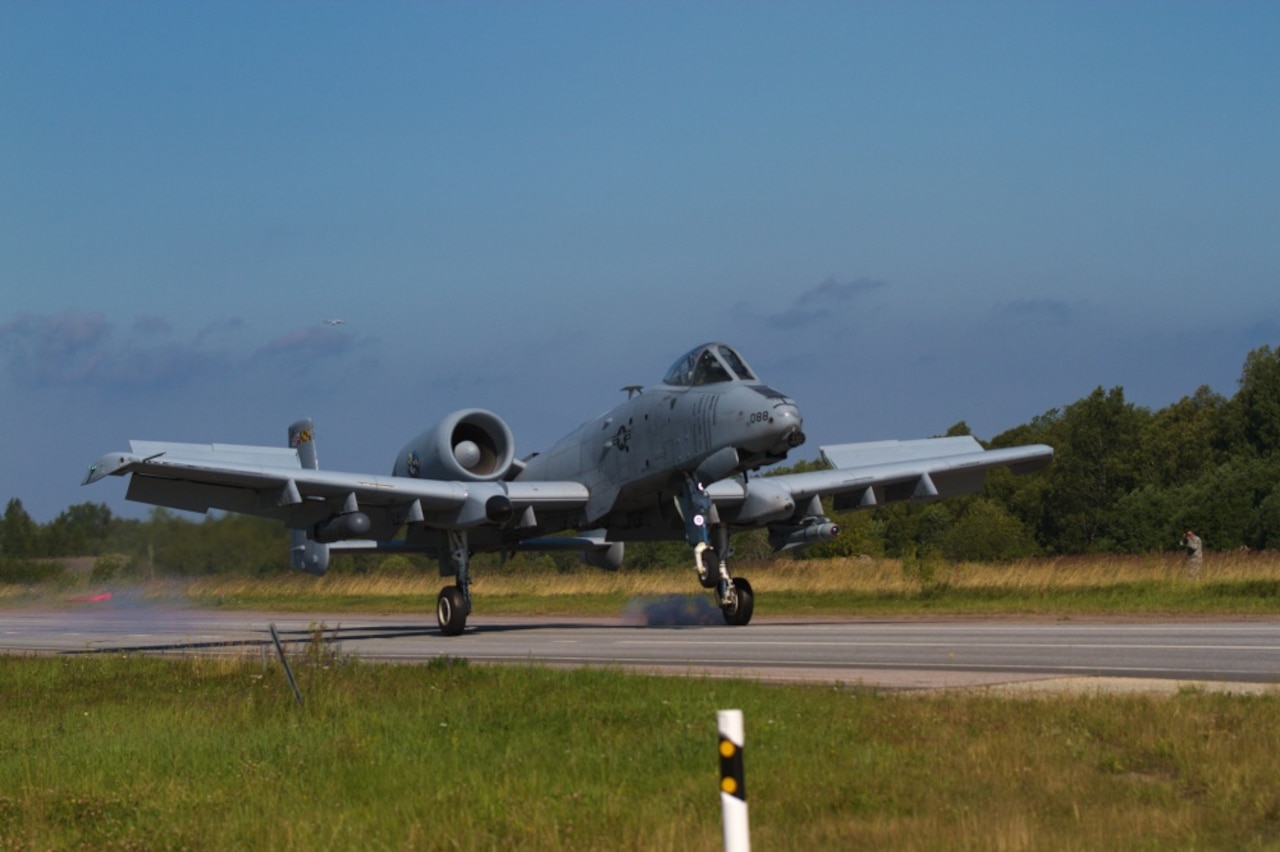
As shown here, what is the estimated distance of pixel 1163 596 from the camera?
1105 inches

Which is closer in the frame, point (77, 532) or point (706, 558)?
point (706, 558)

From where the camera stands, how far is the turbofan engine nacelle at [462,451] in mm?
26297

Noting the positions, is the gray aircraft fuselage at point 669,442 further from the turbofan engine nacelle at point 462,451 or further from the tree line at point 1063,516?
the tree line at point 1063,516

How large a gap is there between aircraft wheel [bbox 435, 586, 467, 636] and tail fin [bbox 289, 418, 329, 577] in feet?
15.1

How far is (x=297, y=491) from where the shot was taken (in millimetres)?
22953

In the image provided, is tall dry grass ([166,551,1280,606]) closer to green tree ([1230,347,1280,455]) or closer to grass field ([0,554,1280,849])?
grass field ([0,554,1280,849])

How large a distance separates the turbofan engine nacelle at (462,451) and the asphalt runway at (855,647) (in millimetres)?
3029

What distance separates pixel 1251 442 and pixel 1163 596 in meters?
54.8

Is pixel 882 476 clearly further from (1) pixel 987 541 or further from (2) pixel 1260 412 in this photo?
(2) pixel 1260 412

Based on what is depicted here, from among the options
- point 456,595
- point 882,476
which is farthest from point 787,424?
point 456,595

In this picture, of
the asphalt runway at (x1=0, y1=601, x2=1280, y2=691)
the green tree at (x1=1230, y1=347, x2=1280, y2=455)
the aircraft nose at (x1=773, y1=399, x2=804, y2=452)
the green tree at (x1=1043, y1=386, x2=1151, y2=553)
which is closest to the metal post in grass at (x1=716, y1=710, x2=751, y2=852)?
the asphalt runway at (x1=0, y1=601, x2=1280, y2=691)

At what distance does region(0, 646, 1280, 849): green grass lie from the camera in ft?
24.1

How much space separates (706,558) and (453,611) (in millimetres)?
4993

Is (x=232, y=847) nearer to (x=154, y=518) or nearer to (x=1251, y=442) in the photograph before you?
(x=154, y=518)
